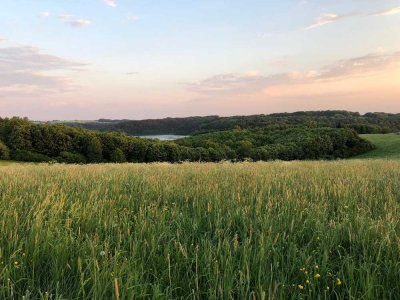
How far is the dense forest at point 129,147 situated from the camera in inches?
2827

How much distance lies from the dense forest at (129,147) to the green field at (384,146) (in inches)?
123

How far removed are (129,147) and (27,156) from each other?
21226 millimetres

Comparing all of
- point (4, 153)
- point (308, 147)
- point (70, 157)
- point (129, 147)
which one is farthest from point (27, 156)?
point (308, 147)

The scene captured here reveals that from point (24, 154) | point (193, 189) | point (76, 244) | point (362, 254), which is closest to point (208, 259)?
point (76, 244)

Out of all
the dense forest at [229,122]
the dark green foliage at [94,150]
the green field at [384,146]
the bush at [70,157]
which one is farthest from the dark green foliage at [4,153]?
the dense forest at [229,122]

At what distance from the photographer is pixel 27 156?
6800cm

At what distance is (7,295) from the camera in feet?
7.35

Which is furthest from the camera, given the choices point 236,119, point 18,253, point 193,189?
point 236,119

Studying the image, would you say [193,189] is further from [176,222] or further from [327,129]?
[327,129]

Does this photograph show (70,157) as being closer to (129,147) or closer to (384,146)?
(129,147)

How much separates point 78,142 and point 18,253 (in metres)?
77.7

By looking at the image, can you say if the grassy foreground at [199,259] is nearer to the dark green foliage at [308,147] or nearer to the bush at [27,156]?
the bush at [27,156]

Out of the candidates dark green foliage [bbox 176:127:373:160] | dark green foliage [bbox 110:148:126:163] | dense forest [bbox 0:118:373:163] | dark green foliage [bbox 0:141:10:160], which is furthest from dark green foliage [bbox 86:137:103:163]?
dark green foliage [bbox 176:127:373:160]

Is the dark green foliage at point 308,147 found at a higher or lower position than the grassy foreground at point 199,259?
lower
